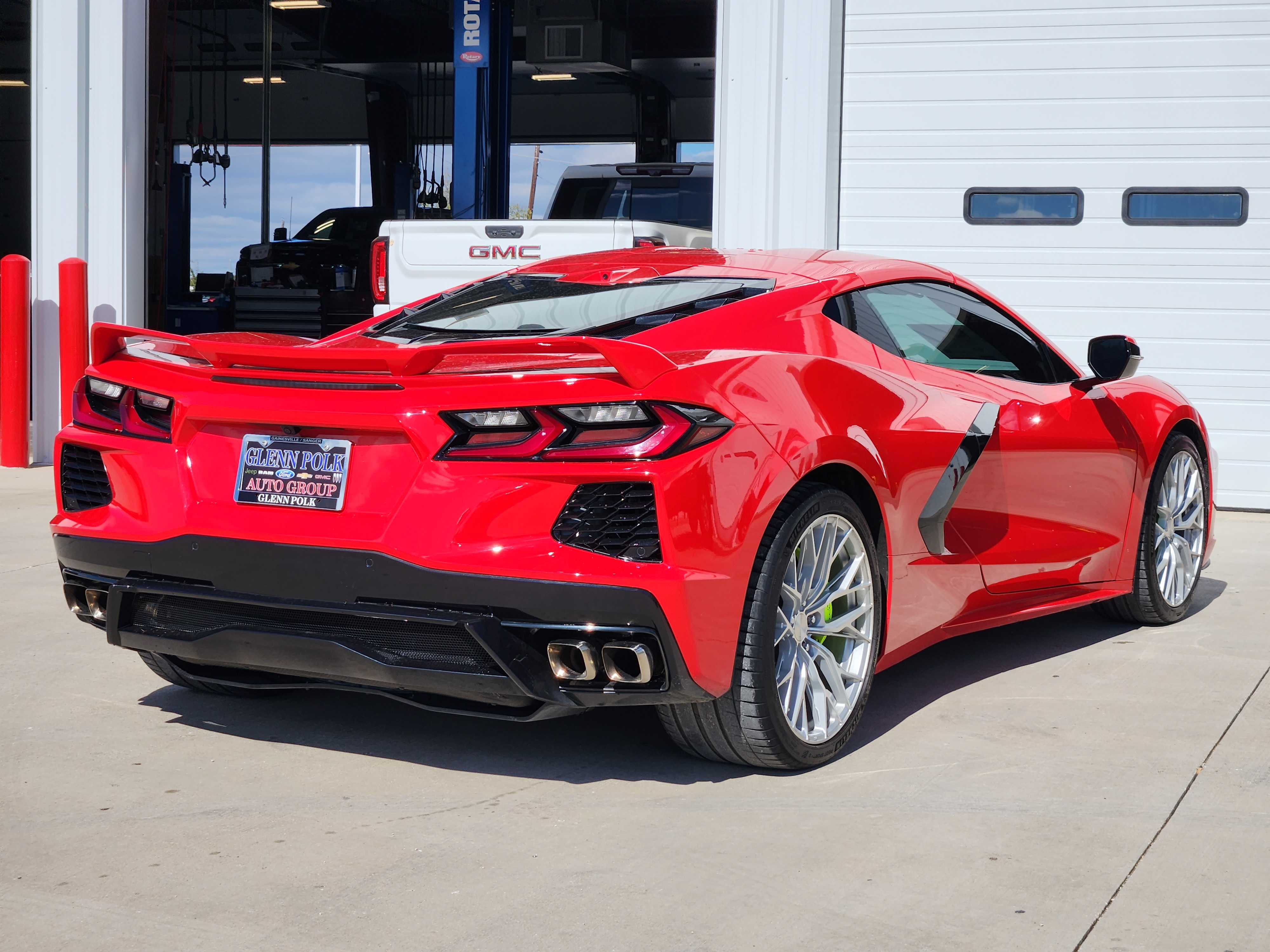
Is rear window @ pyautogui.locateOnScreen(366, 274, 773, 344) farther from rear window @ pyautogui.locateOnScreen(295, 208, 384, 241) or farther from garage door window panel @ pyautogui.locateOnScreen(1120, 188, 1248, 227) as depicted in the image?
rear window @ pyautogui.locateOnScreen(295, 208, 384, 241)

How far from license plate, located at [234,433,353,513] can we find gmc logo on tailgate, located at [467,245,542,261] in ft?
19.6

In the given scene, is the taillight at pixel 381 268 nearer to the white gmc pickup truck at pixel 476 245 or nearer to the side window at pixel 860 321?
the white gmc pickup truck at pixel 476 245

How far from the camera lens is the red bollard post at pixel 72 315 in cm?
992

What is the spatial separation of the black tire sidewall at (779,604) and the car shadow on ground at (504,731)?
137 millimetres

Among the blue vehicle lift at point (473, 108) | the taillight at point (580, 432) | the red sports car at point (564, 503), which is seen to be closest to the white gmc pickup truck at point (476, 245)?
the blue vehicle lift at point (473, 108)

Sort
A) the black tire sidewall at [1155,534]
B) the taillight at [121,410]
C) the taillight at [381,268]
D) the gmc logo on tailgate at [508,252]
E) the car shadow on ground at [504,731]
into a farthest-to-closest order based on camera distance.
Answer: the taillight at [381,268]
the gmc logo on tailgate at [508,252]
the black tire sidewall at [1155,534]
the car shadow on ground at [504,731]
the taillight at [121,410]

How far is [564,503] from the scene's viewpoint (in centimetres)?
285

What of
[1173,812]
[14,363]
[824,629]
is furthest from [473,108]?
[1173,812]

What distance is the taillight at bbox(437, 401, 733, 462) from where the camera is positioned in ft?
9.32

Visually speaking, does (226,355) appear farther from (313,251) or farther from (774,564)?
(313,251)

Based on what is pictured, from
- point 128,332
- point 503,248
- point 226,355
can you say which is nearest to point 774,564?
point 226,355

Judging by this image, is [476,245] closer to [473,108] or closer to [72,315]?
[72,315]

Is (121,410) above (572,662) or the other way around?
above

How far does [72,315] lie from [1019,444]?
7833 mm
